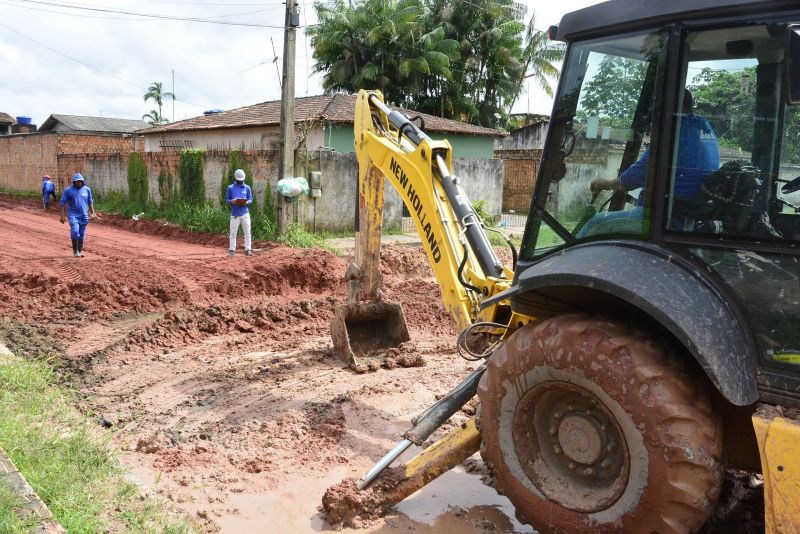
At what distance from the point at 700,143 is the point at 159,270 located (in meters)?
9.23

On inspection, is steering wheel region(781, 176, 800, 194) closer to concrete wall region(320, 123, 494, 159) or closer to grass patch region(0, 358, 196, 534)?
grass patch region(0, 358, 196, 534)

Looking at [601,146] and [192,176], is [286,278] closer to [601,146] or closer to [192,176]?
[192,176]

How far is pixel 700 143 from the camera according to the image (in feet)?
10.1

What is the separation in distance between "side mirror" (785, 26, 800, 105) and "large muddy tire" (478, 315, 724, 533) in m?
1.13

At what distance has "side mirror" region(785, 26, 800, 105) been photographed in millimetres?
2416

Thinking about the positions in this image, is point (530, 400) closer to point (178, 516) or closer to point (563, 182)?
point (563, 182)

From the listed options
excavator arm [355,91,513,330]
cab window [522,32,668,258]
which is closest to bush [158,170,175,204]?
excavator arm [355,91,513,330]

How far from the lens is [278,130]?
21.9m

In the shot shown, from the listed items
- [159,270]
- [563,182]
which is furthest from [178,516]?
[159,270]

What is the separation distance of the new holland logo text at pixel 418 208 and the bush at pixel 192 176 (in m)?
12.6

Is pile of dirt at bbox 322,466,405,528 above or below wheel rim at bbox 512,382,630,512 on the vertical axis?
below


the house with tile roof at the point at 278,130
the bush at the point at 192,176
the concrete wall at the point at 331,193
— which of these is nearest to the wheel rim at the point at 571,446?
the concrete wall at the point at 331,193

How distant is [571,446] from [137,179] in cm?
1943

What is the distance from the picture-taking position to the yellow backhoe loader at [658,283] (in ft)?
9.15
